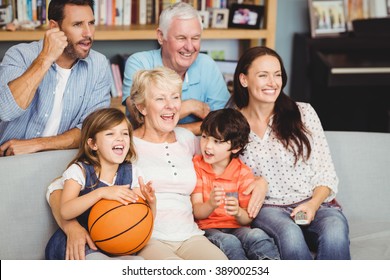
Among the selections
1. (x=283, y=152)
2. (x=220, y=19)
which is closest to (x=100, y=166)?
(x=283, y=152)

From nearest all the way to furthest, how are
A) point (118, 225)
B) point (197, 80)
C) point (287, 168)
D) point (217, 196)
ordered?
1. point (118, 225)
2. point (217, 196)
3. point (287, 168)
4. point (197, 80)

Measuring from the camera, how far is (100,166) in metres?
2.27

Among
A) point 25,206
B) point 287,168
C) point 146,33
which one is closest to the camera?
point 25,206

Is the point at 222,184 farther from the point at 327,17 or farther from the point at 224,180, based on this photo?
the point at 327,17

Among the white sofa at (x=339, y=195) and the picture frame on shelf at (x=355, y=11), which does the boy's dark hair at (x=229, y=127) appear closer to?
the white sofa at (x=339, y=195)

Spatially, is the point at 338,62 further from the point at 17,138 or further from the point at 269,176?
the point at 17,138

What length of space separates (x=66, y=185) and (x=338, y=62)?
224 centimetres

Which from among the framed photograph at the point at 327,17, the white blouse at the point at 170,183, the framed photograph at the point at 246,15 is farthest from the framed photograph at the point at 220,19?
the white blouse at the point at 170,183

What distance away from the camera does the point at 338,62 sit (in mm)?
3914

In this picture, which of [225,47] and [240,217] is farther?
[225,47]

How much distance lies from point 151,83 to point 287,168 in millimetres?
606

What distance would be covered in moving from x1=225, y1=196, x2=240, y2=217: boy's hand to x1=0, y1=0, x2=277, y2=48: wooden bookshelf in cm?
179
